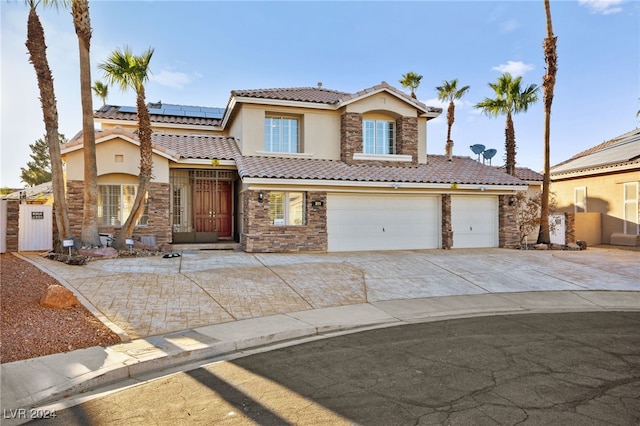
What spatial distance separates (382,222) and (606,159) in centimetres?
1501

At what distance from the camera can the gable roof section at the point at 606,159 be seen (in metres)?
21.0

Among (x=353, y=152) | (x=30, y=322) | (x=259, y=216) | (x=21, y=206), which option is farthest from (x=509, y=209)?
(x=21, y=206)

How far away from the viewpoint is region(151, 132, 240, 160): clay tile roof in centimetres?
1648

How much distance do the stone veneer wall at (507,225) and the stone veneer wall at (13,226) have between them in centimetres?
1906

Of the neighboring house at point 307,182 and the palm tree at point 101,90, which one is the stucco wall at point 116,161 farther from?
the palm tree at point 101,90

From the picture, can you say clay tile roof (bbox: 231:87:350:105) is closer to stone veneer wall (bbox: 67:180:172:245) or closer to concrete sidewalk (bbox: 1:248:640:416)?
stone veneer wall (bbox: 67:180:172:245)

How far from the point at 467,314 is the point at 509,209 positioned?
11.2 m

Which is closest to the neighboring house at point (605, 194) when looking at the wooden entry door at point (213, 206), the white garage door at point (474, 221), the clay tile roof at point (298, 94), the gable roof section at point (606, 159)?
the gable roof section at point (606, 159)

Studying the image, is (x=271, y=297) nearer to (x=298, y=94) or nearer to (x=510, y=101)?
(x=298, y=94)

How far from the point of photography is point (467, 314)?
8.93 metres

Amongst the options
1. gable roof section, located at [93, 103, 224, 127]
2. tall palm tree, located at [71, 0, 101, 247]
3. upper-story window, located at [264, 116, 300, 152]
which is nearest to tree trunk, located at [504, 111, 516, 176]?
upper-story window, located at [264, 116, 300, 152]

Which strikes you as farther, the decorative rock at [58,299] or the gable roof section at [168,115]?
the gable roof section at [168,115]

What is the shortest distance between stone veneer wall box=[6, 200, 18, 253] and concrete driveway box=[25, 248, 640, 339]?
1.76m

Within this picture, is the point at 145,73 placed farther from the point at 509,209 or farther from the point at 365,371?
the point at 509,209
